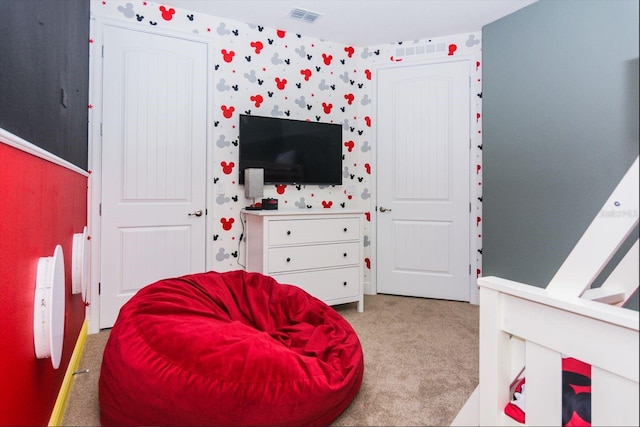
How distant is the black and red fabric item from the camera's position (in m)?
0.75

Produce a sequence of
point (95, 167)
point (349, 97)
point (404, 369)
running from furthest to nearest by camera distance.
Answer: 1. point (349, 97)
2. point (95, 167)
3. point (404, 369)

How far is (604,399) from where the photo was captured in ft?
2.20

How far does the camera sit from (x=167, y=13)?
287cm

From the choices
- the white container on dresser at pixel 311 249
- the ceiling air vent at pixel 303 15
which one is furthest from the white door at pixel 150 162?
the ceiling air vent at pixel 303 15

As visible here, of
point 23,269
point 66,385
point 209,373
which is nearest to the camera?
point 23,269

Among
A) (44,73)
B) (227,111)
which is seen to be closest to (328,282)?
(227,111)

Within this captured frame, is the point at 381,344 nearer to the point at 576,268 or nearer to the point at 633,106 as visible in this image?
the point at 576,268

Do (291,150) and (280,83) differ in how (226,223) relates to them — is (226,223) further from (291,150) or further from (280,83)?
(280,83)

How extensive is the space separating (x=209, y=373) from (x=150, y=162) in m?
2.02

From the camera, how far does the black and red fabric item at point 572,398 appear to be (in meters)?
0.75

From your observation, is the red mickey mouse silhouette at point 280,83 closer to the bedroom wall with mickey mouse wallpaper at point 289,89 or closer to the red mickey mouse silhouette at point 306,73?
the bedroom wall with mickey mouse wallpaper at point 289,89

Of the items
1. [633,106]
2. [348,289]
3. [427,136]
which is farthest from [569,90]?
[427,136]

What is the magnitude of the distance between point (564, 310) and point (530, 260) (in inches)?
4.3

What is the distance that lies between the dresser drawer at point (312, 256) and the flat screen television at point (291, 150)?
2.37 ft
